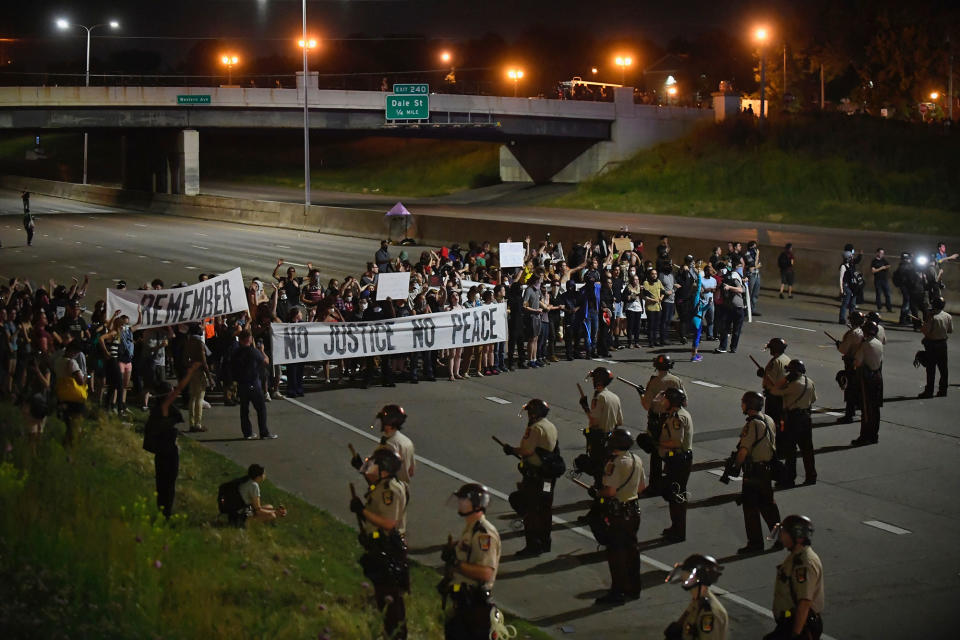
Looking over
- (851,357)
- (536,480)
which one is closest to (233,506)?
(536,480)

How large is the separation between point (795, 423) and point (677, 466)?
2621 mm

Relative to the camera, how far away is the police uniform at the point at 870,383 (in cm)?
1627

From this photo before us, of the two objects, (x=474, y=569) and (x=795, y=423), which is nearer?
(x=474, y=569)

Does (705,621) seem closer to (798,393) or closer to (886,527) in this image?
(886,527)

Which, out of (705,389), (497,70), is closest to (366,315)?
(705,389)

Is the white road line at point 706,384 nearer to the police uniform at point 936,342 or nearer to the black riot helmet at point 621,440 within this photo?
the police uniform at point 936,342

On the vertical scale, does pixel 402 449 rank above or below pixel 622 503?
above

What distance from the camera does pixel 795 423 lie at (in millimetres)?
14445

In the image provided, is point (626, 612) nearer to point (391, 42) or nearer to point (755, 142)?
point (755, 142)

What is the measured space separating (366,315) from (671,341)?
290 inches

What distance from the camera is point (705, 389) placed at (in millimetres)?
20172

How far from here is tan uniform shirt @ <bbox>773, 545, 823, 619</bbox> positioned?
8.24 metres

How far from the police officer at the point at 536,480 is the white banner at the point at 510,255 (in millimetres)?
13366

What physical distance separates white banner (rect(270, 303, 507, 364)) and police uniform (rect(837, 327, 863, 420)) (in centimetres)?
620
